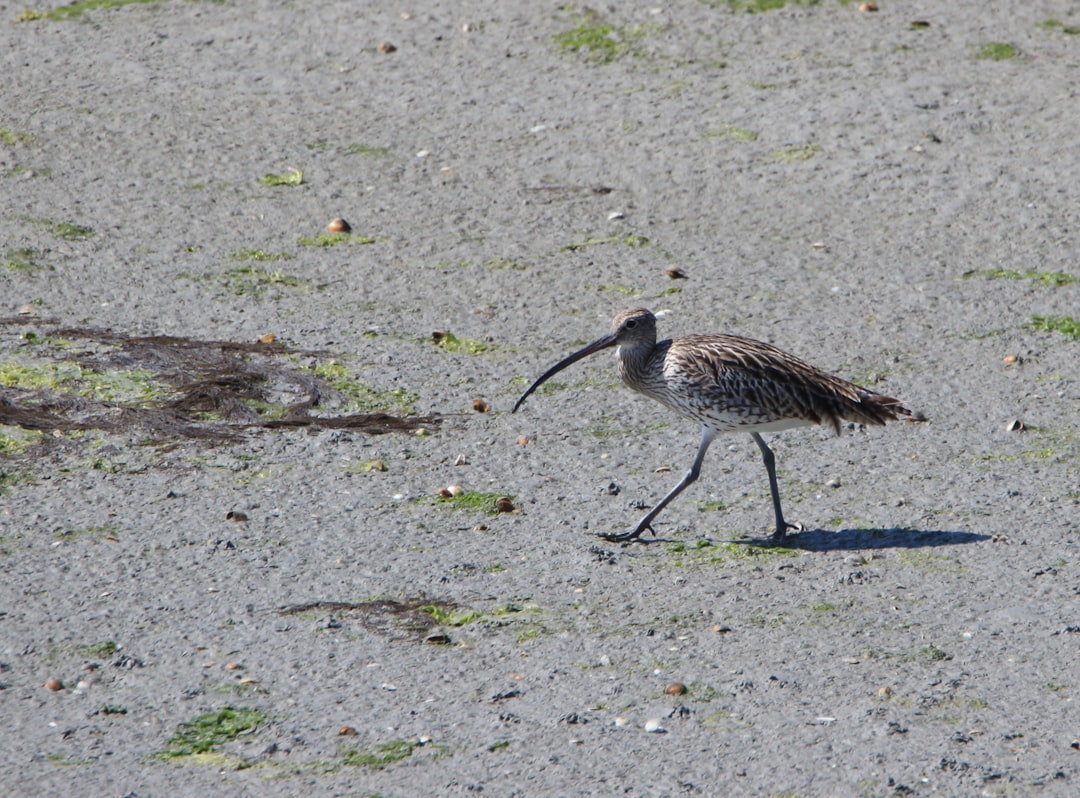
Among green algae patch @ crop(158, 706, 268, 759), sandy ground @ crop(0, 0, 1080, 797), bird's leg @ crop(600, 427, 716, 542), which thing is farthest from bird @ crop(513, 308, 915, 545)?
green algae patch @ crop(158, 706, 268, 759)

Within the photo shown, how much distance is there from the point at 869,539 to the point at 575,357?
1.95 metres

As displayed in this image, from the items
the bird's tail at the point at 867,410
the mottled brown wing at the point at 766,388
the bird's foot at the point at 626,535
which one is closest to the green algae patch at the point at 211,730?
the bird's foot at the point at 626,535

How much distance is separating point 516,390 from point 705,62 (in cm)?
527

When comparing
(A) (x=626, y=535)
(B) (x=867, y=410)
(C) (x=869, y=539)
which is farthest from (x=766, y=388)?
(A) (x=626, y=535)

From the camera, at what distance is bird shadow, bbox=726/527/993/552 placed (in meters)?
6.96

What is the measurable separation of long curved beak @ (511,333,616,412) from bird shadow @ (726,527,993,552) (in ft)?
4.20

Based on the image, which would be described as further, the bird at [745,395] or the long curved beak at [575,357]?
the long curved beak at [575,357]

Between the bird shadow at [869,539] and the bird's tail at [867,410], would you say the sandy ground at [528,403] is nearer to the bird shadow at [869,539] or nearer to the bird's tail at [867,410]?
the bird shadow at [869,539]

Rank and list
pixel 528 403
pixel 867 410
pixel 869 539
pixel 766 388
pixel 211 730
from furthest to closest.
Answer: pixel 528 403, pixel 867 410, pixel 766 388, pixel 869 539, pixel 211 730

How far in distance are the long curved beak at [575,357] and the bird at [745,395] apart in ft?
0.61

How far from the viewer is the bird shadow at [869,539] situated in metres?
6.96

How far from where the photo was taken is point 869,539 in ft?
23.2

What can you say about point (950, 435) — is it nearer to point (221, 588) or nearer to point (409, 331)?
point (409, 331)

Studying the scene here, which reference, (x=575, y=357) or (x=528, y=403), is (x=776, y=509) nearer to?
(x=575, y=357)
